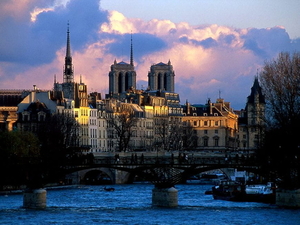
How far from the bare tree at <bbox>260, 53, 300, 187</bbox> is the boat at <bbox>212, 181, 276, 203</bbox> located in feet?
12.8

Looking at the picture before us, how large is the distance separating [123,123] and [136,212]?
252 ft

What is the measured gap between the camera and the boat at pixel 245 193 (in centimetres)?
9938

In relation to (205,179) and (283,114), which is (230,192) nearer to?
(283,114)

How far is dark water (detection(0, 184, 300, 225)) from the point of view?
79.9 metres

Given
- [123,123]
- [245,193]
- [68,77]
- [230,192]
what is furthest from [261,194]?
[68,77]

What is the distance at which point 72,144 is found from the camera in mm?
144875

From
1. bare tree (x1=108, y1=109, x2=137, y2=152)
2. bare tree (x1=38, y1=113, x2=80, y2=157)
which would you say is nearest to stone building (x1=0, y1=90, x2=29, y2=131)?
bare tree (x1=38, y1=113, x2=80, y2=157)

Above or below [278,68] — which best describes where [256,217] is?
below

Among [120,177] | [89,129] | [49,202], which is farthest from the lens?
[89,129]

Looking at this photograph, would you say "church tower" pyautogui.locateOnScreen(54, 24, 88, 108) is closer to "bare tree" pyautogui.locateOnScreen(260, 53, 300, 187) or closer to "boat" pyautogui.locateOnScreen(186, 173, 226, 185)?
"boat" pyautogui.locateOnScreen(186, 173, 226, 185)

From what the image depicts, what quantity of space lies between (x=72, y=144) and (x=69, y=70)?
40606mm

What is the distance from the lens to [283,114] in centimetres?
9694

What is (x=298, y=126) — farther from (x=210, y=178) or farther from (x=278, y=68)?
(x=210, y=178)

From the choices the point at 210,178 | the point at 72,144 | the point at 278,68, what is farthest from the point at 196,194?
the point at 210,178
